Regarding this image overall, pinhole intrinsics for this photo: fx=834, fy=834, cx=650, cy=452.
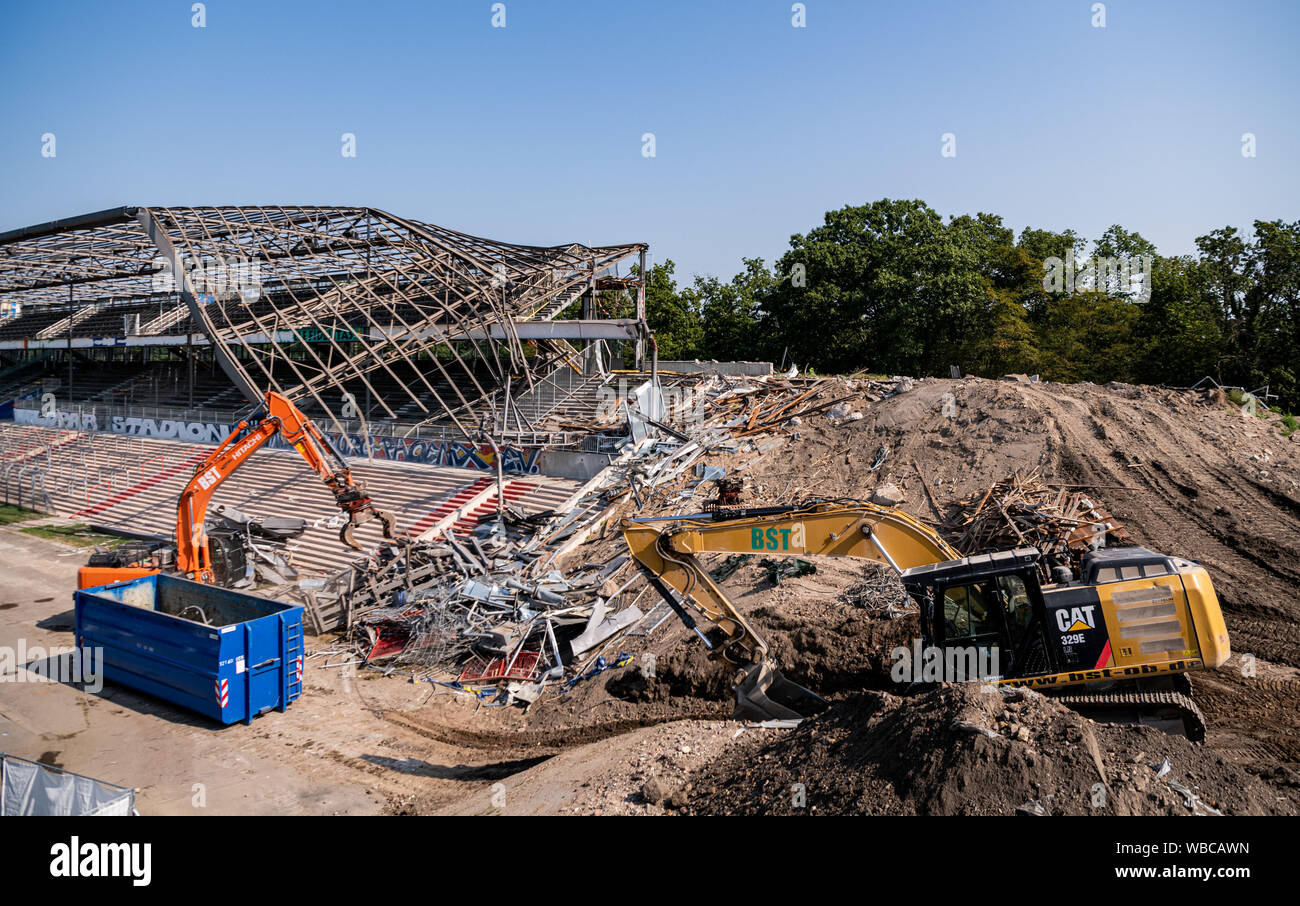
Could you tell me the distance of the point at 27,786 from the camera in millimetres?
7508

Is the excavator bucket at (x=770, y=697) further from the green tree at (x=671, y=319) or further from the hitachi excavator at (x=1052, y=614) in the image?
the green tree at (x=671, y=319)

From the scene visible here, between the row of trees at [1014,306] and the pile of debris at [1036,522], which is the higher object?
the row of trees at [1014,306]

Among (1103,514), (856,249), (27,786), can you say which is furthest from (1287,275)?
(27,786)

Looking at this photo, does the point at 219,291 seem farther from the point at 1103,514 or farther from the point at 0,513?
the point at 1103,514

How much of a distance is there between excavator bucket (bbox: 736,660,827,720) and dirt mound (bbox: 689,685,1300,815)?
6.71 feet

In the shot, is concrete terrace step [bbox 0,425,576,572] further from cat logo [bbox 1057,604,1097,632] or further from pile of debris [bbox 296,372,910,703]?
cat logo [bbox 1057,604,1097,632]

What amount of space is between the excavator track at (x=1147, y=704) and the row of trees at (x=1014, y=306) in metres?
27.6

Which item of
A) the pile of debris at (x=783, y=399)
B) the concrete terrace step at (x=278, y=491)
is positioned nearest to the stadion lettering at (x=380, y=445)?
the concrete terrace step at (x=278, y=491)

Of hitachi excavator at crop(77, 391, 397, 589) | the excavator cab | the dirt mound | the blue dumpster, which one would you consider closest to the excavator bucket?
the excavator cab

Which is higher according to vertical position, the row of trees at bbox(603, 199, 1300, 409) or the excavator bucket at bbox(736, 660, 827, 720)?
the row of trees at bbox(603, 199, 1300, 409)

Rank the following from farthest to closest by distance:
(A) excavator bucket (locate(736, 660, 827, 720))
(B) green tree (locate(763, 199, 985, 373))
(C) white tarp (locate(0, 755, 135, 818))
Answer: (B) green tree (locate(763, 199, 985, 373)) → (A) excavator bucket (locate(736, 660, 827, 720)) → (C) white tarp (locate(0, 755, 135, 818))

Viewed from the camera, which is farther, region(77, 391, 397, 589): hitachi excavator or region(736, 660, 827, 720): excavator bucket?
region(77, 391, 397, 589): hitachi excavator

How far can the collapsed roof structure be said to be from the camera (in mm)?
29172

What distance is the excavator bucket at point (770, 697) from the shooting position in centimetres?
1073
